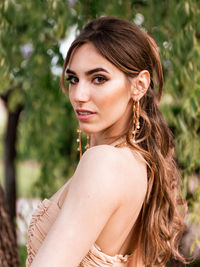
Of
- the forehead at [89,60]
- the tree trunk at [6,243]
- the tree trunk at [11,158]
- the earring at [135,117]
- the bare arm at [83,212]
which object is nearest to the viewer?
the bare arm at [83,212]

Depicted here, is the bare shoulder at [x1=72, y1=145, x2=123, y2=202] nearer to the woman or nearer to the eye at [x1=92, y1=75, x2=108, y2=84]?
the woman

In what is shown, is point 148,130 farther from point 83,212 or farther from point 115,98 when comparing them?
point 83,212

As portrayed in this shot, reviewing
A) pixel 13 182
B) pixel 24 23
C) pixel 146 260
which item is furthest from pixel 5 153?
pixel 146 260

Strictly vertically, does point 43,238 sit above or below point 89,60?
below

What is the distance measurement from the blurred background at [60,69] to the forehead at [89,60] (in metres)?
1.10

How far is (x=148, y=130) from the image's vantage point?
5.04 feet

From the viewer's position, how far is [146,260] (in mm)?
1580

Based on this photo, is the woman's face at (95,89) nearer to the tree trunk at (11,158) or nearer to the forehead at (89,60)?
the forehead at (89,60)

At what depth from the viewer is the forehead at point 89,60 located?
1.38 metres

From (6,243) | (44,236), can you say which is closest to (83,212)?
Answer: (44,236)

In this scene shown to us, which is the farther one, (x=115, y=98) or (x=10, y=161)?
(x=10, y=161)

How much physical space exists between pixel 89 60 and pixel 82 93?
10 cm

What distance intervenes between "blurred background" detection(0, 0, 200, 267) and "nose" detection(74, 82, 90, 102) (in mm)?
1074

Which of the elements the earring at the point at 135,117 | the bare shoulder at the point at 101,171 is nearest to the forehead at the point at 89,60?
the earring at the point at 135,117
